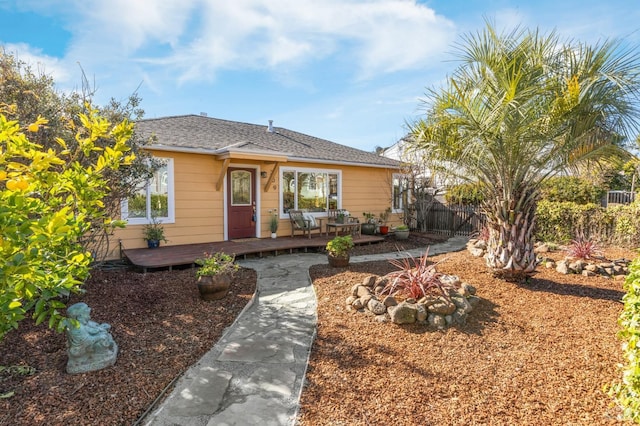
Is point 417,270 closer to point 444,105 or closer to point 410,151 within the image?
point 410,151

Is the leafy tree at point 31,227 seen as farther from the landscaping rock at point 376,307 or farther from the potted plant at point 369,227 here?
the potted plant at point 369,227

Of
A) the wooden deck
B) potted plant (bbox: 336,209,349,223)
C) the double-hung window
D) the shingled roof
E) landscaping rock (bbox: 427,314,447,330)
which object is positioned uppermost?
the shingled roof

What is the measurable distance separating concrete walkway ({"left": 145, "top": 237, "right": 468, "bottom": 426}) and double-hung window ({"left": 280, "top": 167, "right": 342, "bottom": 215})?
5465mm

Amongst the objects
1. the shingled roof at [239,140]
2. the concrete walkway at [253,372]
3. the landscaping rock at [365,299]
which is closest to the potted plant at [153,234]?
the shingled roof at [239,140]

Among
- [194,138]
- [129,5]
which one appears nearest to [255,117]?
[194,138]

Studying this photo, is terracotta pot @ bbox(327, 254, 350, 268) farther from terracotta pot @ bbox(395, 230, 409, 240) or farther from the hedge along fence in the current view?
the hedge along fence

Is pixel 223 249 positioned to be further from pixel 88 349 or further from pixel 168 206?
pixel 88 349

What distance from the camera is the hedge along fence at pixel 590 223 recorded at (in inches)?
343

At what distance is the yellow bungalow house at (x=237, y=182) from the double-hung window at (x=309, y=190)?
31 millimetres

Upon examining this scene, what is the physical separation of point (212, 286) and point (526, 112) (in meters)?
5.11

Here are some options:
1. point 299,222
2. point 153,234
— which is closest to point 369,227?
point 299,222

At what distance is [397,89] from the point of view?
10.4 meters

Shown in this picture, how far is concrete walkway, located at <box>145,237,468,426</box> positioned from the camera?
253 centimetres

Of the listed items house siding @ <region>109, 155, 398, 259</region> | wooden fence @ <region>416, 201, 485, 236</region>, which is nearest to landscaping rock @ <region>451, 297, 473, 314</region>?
house siding @ <region>109, 155, 398, 259</region>
